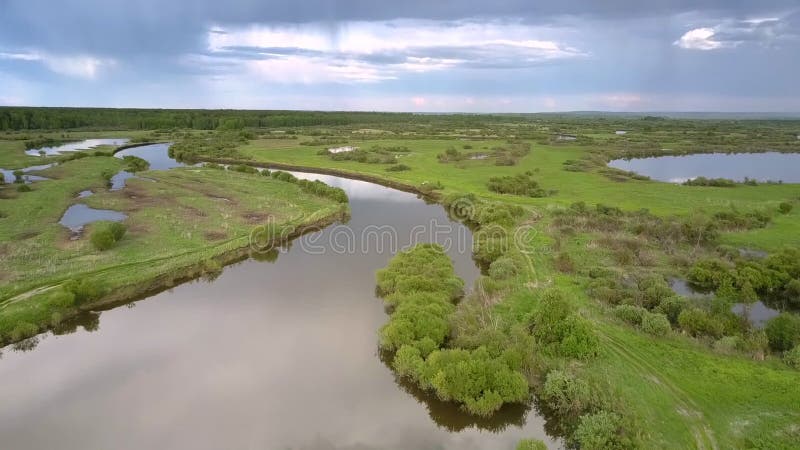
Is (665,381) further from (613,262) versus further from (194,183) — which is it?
(194,183)

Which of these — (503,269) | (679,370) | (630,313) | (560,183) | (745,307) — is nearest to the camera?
(679,370)

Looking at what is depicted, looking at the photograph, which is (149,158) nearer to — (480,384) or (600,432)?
(480,384)

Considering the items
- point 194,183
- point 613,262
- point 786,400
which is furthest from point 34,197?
point 786,400

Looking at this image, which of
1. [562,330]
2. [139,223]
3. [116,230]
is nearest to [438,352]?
[562,330]

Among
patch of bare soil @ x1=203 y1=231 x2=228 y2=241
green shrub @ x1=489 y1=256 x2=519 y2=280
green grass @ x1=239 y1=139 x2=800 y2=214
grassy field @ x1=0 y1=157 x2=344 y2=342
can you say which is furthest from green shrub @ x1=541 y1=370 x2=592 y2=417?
green grass @ x1=239 y1=139 x2=800 y2=214

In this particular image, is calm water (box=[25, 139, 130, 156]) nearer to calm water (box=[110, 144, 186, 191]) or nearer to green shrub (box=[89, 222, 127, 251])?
calm water (box=[110, 144, 186, 191])
